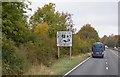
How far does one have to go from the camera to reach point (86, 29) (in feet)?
491

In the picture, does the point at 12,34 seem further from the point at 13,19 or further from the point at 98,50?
the point at 98,50

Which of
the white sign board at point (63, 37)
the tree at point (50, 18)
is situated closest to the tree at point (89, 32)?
the tree at point (50, 18)

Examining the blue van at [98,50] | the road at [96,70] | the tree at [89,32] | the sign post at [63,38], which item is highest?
the tree at [89,32]

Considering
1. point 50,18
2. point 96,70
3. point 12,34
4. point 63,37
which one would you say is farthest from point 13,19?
point 50,18

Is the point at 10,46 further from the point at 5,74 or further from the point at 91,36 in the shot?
the point at 91,36

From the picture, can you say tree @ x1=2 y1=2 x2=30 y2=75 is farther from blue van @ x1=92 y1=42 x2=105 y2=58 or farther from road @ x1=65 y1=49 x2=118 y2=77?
blue van @ x1=92 y1=42 x2=105 y2=58

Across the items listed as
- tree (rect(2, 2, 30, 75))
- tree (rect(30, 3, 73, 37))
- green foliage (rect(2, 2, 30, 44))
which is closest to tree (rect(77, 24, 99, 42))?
tree (rect(30, 3, 73, 37))

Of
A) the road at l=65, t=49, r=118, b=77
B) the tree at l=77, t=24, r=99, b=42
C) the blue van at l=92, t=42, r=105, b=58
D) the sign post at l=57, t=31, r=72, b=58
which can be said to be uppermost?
the tree at l=77, t=24, r=99, b=42

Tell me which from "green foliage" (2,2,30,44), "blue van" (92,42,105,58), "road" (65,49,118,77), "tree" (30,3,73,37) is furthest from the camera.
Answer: "blue van" (92,42,105,58)

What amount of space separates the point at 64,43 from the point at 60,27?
1166 centimetres

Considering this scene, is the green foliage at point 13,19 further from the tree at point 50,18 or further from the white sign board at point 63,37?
the tree at point 50,18

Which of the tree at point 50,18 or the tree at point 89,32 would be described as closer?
the tree at point 50,18

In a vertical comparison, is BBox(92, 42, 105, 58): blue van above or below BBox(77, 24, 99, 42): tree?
below

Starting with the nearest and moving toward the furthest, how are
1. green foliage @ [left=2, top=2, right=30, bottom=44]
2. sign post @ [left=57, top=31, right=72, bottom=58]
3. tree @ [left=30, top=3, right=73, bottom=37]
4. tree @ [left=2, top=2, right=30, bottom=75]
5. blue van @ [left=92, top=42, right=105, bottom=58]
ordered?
tree @ [left=2, top=2, right=30, bottom=75] < green foliage @ [left=2, top=2, right=30, bottom=44] < sign post @ [left=57, top=31, right=72, bottom=58] < tree @ [left=30, top=3, right=73, bottom=37] < blue van @ [left=92, top=42, right=105, bottom=58]
